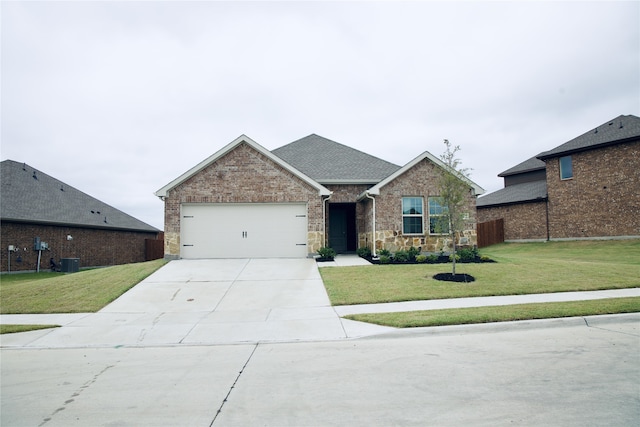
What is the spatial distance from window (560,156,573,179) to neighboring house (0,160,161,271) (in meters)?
29.4

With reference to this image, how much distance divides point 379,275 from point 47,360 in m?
9.54

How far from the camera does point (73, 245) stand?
25422 millimetres

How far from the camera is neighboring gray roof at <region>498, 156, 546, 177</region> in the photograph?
32062 millimetres

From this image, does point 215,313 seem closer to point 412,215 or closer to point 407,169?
point 412,215

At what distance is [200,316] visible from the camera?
10.1 meters

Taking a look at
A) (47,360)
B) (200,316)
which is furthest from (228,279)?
(47,360)

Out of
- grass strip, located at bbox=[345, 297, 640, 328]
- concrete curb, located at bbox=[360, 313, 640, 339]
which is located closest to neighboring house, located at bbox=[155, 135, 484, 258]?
grass strip, located at bbox=[345, 297, 640, 328]

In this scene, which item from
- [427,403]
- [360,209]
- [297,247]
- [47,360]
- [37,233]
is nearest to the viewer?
[427,403]

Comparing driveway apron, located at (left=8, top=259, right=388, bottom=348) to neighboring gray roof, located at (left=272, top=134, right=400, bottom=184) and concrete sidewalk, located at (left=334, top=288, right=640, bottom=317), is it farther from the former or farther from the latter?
neighboring gray roof, located at (left=272, top=134, right=400, bottom=184)

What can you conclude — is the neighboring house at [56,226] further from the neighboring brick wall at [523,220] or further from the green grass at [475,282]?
the neighboring brick wall at [523,220]

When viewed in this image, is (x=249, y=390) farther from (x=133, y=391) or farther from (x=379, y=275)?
(x=379, y=275)

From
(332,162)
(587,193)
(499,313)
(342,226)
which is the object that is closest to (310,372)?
(499,313)

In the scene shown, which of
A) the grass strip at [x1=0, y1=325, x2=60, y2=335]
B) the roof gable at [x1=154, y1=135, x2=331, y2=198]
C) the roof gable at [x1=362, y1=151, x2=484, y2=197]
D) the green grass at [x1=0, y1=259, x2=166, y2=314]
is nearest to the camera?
the grass strip at [x1=0, y1=325, x2=60, y2=335]

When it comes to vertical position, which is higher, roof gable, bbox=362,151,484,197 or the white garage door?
roof gable, bbox=362,151,484,197
